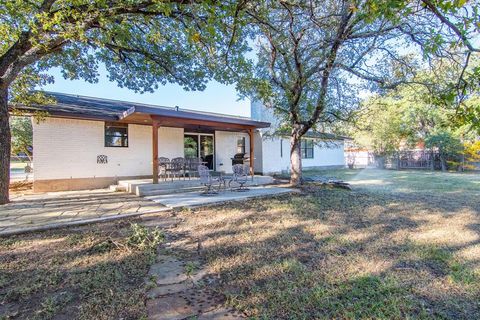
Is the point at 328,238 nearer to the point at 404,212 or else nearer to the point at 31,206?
the point at 404,212

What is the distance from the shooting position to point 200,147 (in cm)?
1313

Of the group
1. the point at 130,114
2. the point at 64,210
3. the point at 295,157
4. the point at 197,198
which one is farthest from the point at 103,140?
the point at 295,157

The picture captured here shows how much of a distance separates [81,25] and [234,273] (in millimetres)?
6145

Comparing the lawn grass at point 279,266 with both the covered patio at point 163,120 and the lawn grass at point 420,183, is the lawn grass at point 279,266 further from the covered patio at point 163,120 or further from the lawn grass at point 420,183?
the lawn grass at point 420,183

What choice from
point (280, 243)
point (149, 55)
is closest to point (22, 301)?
point (280, 243)

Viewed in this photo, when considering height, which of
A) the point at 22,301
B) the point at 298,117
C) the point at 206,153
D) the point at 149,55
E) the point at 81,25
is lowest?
the point at 22,301

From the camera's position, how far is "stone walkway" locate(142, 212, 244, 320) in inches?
93.0

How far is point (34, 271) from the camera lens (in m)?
3.25

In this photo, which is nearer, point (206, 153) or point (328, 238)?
point (328, 238)

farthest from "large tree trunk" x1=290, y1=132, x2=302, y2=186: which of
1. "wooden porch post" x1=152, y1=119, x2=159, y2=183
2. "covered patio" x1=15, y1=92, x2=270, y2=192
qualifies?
"wooden porch post" x1=152, y1=119, x2=159, y2=183

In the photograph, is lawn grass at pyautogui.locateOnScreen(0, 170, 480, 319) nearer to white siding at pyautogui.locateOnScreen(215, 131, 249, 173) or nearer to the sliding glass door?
the sliding glass door

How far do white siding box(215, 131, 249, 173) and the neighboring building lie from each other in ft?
0.20

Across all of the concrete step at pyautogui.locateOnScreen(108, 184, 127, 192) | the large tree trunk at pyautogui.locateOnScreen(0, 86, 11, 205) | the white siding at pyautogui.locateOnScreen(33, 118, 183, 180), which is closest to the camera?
the large tree trunk at pyautogui.locateOnScreen(0, 86, 11, 205)

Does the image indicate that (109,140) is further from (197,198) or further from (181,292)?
(181,292)
